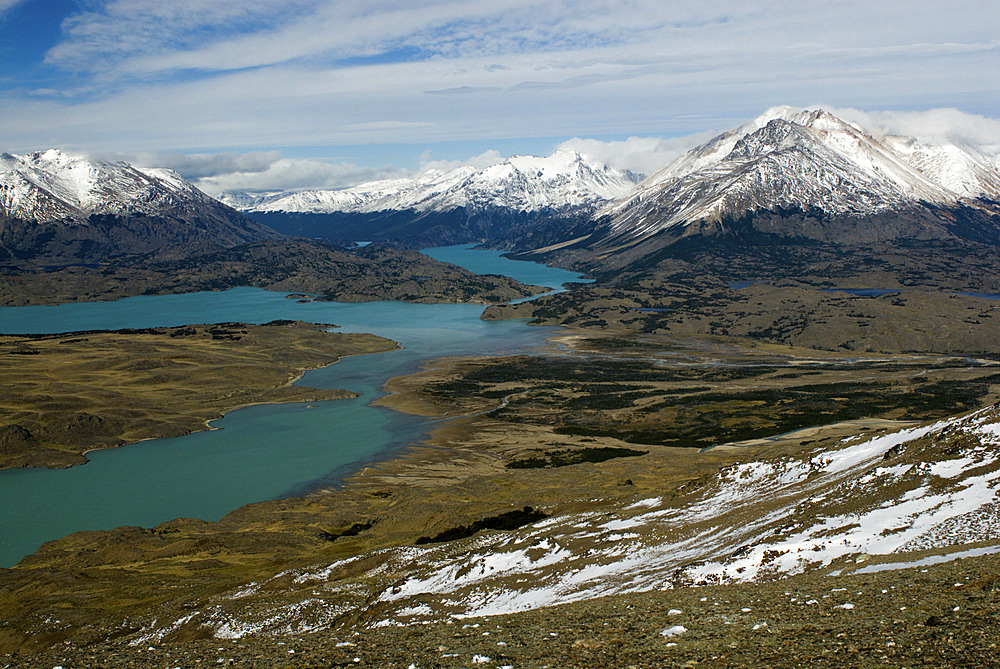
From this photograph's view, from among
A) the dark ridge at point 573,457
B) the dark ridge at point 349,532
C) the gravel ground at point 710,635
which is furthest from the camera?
the dark ridge at point 573,457

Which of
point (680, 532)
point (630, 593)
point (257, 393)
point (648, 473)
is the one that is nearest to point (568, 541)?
point (680, 532)

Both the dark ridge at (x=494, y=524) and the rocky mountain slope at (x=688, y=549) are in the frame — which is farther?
the dark ridge at (x=494, y=524)

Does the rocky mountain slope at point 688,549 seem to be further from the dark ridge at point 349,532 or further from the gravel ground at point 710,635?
the dark ridge at point 349,532

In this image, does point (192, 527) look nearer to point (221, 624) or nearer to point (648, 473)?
point (221, 624)

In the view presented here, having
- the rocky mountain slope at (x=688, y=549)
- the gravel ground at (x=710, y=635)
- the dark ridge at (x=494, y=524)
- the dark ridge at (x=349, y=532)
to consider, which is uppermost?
the gravel ground at (x=710, y=635)

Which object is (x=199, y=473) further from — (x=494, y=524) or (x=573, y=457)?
(x=494, y=524)

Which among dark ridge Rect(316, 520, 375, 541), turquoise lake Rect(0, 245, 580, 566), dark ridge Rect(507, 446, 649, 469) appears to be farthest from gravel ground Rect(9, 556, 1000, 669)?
dark ridge Rect(507, 446, 649, 469)

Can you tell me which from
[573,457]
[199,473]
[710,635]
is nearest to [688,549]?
[710,635]

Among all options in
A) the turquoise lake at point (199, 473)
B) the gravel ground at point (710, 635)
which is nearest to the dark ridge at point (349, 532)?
the turquoise lake at point (199, 473)

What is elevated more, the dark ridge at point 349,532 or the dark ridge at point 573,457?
the dark ridge at point 349,532
